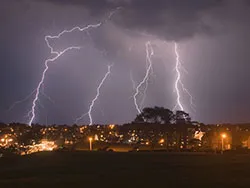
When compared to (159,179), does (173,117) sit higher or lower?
higher

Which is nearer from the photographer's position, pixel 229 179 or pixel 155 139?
pixel 229 179

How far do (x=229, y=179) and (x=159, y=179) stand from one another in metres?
2.92

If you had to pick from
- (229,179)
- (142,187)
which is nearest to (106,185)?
(142,187)

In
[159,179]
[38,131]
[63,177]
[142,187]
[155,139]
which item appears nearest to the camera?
[142,187]

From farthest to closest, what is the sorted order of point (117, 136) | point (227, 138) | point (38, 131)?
point (38, 131) → point (117, 136) → point (227, 138)

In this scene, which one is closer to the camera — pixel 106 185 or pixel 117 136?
pixel 106 185

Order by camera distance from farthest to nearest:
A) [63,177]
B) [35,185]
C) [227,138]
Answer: [227,138]
[63,177]
[35,185]

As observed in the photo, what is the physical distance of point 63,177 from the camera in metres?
23.8

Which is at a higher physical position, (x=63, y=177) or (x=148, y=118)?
(x=148, y=118)

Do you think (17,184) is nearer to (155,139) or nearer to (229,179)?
(229,179)

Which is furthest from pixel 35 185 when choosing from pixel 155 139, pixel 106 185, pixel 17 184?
pixel 155 139

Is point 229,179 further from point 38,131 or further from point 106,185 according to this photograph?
point 38,131

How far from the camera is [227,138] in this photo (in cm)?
7438

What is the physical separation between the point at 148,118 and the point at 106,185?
85.4 meters
